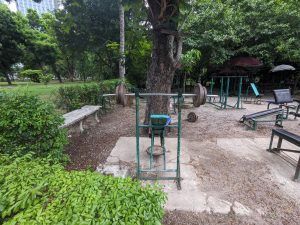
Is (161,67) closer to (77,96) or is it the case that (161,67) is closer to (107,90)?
(77,96)

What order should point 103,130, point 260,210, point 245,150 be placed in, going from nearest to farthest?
point 260,210 → point 245,150 → point 103,130

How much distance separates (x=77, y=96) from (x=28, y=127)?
3270 mm

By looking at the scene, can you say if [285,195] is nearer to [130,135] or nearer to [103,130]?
[130,135]

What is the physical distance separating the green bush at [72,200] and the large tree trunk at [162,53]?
3187 millimetres

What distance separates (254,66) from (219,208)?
10.8m

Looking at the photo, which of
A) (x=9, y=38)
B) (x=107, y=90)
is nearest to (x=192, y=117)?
(x=107, y=90)

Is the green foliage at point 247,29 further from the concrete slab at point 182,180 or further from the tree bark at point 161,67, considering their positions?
the concrete slab at point 182,180

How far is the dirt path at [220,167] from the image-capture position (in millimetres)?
1960

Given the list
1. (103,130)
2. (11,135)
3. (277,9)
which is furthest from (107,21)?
(11,135)

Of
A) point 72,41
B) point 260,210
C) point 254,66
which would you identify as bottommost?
point 260,210

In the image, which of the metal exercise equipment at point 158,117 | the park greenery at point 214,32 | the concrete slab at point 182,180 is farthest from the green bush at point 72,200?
the park greenery at point 214,32

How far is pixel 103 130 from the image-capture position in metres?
5.02

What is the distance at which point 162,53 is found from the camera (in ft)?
13.3

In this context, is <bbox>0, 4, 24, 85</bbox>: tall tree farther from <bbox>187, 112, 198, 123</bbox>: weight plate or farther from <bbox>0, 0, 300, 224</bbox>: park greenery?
<bbox>187, 112, 198, 123</bbox>: weight plate
